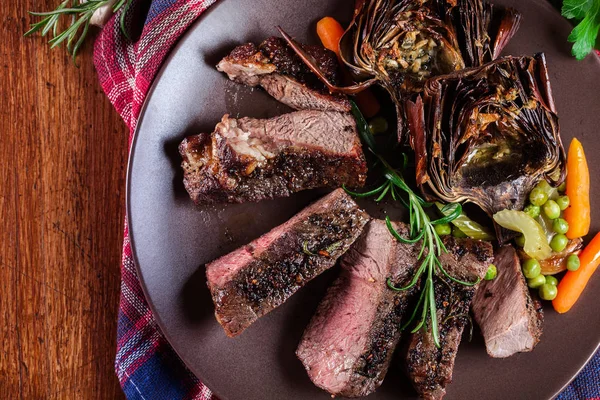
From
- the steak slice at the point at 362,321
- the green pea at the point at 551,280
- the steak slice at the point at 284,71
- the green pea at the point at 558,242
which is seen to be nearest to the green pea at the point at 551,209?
the green pea at the point at 558,242

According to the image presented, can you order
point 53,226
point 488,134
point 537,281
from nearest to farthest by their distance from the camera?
point 488,134 → point 537,281 → point 53,226

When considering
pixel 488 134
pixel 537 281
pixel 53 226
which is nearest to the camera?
pixel 488 134

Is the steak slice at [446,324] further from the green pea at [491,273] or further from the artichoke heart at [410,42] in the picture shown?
the artichoke heart at [410,42]

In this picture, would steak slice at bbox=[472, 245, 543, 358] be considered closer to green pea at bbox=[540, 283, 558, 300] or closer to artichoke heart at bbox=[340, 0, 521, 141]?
green pea at bbox=[540, 283, 558, 300]

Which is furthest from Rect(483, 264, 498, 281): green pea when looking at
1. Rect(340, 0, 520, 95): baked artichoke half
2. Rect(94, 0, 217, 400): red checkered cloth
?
Rect(94, 0, 217, 400): red checkered cloth

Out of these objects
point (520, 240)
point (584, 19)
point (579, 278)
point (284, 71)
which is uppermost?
point (284, 71)

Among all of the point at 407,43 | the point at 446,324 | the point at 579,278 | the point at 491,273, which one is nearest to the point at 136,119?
the point at 407,43

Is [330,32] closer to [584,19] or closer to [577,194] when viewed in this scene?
[584,19]

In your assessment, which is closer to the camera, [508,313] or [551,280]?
[508,313]
